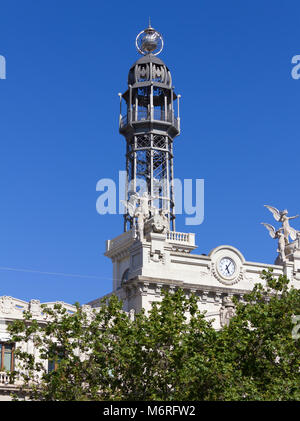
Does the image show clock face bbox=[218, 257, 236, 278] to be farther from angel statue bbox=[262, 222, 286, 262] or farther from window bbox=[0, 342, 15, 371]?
window bbox=[0, 342, 15, 371]

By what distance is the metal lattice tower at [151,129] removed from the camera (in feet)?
295

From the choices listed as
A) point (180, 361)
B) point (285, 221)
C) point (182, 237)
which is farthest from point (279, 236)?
point (180, 361)

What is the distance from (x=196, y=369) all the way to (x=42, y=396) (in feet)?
28.8

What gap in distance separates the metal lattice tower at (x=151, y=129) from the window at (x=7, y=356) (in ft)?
97.9

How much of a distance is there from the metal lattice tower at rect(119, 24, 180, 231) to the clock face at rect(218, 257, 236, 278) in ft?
57.4

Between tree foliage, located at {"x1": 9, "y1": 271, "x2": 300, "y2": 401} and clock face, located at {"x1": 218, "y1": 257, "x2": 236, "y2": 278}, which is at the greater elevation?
clock face, located at {"x1": 218, "y1": 257, "x2": 236, "y2": 278}

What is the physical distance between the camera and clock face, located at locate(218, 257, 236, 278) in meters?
70.4

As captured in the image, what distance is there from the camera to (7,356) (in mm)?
58188

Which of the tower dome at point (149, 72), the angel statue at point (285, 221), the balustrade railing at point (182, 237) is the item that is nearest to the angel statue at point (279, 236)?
the angel statue at point (285, 221)

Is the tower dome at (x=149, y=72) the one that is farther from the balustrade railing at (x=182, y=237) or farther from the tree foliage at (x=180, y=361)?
the tree foliage at (x=180, y=361)

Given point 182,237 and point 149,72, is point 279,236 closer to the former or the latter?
point 182,237

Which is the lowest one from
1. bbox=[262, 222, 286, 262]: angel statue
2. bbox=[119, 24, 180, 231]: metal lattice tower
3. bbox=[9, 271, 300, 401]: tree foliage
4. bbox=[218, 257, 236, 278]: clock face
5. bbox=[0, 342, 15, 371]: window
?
bbox=[9, 271, 300, 401]: tree foliage

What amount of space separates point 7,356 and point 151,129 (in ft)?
127

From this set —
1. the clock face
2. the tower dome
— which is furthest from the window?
the tower dome
